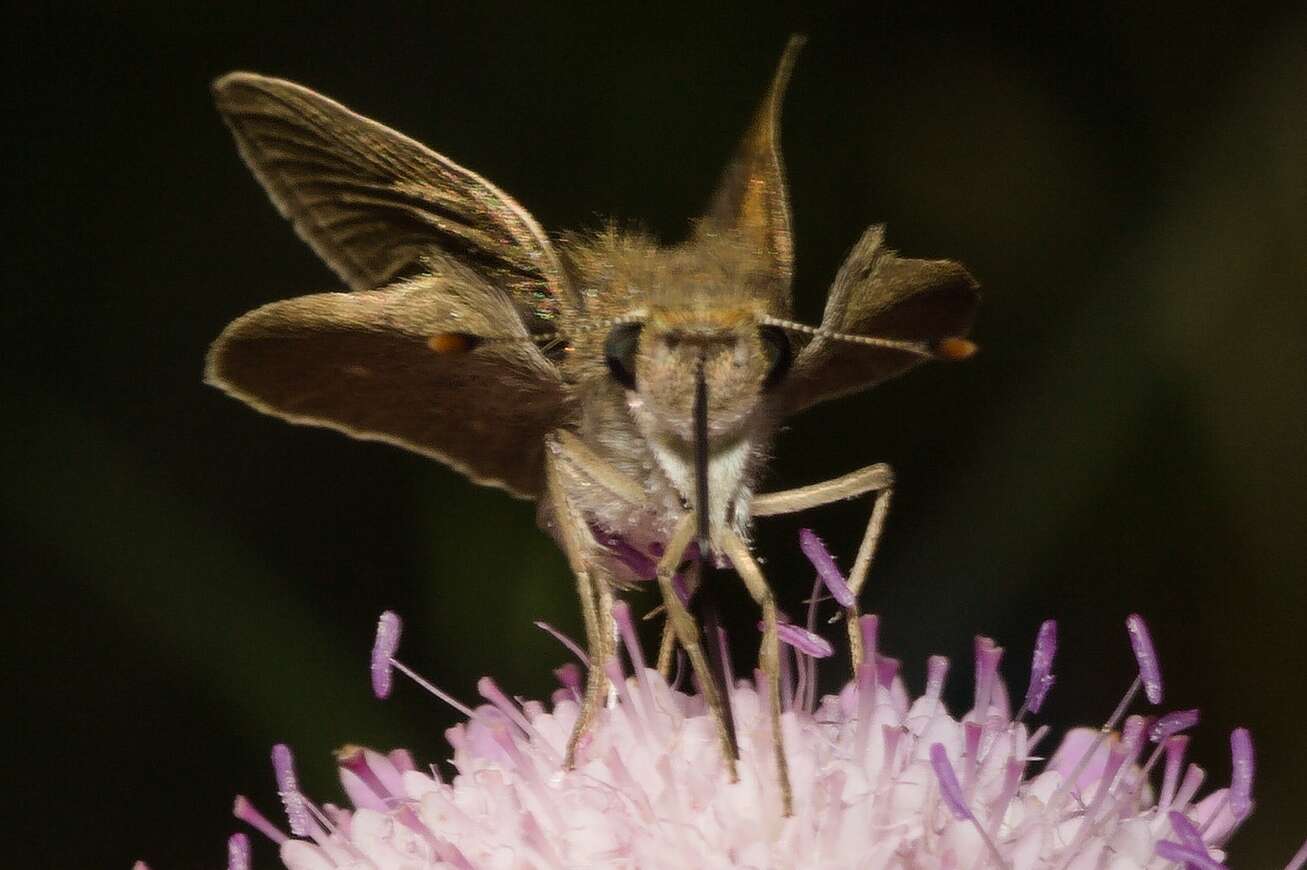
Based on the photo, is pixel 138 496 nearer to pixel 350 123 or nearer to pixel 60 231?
pixel 60 231

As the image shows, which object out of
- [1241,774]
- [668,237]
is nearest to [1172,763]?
[1241,774]

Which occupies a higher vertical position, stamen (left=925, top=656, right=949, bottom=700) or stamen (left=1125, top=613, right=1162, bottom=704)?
stamen (left=1125, top=613, right=1162, bottom=704)

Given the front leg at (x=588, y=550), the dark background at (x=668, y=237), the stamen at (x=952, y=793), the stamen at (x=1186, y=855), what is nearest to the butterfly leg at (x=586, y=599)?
the front leg at (x=588, y=550)

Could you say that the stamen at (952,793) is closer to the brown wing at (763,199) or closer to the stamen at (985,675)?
the stamen at (985,675)

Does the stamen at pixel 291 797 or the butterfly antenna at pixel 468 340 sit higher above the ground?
the butterfly antenna at pixel 468 340

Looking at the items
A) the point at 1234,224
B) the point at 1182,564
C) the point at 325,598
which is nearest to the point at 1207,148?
the point at 1234,224

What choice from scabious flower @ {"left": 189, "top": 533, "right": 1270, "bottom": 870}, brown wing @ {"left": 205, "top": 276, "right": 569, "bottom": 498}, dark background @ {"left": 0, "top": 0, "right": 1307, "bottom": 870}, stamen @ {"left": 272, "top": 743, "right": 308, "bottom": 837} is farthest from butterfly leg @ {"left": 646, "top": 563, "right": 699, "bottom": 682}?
dark background @ {"left": 0, "top": 0, "right": 1307, "bottom": 870}

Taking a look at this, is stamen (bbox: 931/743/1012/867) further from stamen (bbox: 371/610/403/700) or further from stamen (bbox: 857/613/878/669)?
stamen (bbox: 371/610/403/700)
